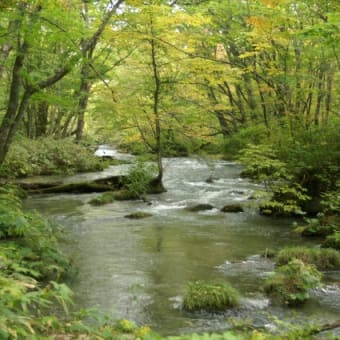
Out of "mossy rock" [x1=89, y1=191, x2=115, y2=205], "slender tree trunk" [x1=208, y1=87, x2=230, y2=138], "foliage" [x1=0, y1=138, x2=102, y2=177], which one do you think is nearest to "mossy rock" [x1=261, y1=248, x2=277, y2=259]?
"mossy rock" [x1=89, y1=191, x2=115, y2=205]

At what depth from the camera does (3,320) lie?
2.65m

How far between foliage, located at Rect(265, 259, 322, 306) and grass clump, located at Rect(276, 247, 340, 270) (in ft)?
4.10

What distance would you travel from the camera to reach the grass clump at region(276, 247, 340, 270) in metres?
7.76

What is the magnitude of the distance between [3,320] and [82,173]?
19242 mm

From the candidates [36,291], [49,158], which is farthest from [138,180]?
[36,291]

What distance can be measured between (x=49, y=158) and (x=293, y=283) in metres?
16.7

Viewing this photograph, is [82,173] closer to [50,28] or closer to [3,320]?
[50,28]

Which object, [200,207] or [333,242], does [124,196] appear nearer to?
[200,207]

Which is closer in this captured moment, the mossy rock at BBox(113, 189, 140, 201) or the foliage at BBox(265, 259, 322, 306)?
the foliage at BBox(265, 259, 322, 306)

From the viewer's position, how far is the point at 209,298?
5.84 metres

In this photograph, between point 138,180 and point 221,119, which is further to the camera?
point 221,119

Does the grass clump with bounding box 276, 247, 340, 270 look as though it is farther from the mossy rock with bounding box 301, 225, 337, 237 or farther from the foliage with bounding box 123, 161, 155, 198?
the foliage with bounding box 123, 161, 155, 198

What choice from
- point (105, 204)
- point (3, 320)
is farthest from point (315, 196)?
point (3, 320)

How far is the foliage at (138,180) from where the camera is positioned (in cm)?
1561
